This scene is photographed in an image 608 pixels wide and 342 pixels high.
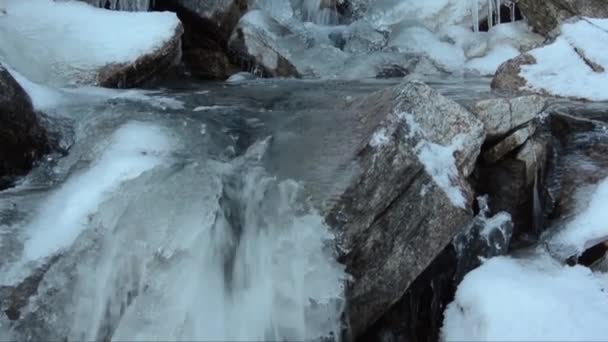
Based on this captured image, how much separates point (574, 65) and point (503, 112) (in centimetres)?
224

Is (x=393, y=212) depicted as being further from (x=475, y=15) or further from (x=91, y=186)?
(x=475, y=15)

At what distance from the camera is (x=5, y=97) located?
3.91 m

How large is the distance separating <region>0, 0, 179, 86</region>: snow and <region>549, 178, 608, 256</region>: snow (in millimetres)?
4030

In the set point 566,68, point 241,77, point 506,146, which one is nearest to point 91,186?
point 506,146

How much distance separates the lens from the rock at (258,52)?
7109 millimetres

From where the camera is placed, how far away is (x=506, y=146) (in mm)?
3881

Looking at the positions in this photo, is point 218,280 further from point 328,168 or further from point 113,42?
point 113,42

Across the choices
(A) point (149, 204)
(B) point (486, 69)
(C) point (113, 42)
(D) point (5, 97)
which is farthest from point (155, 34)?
(B) point (486, 69)

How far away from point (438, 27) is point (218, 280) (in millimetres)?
7515

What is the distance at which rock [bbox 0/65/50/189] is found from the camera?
3.90m

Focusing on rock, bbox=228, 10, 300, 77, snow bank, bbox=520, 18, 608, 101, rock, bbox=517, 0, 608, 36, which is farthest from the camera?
rock, bbox=517, 0, 608, 36

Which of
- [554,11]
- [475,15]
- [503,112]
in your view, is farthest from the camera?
[475,15]

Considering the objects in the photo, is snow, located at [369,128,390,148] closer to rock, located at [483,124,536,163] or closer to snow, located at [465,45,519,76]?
rock, located at [483,124,536,163]

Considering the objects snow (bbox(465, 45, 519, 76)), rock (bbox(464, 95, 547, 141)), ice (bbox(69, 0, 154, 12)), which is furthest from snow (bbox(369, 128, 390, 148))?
ice (bbox(69, 0, 154, 12))
